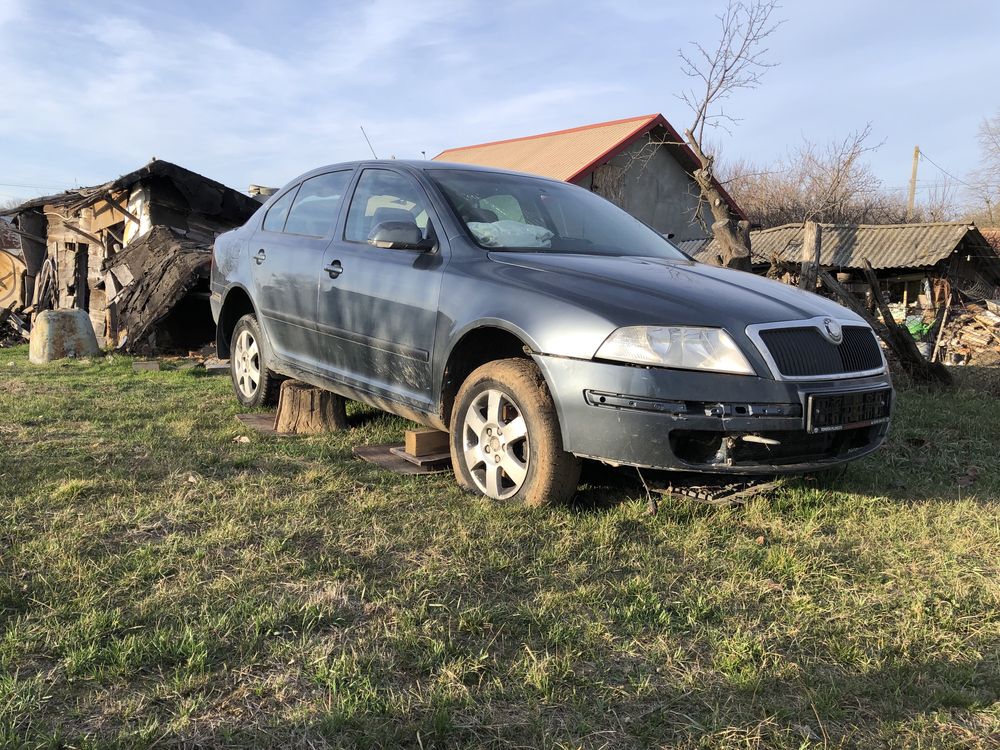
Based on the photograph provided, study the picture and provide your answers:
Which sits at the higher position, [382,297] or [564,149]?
[564,149]

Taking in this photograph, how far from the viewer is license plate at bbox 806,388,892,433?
10.1 ft

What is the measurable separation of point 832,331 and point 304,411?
336 centimetres

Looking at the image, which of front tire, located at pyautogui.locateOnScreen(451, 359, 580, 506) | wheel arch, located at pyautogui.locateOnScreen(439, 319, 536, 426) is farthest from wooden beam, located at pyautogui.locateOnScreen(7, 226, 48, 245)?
front tire, located at pyautogui.locateOnScreen(451, 359, 580, 506)

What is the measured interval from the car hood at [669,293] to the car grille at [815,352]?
0.28ft

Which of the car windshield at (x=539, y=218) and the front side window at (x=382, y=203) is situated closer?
the car windshield at (x=539, y=218)

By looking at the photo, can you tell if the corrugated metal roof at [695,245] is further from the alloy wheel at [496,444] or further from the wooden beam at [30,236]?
the alloy wheel at [496,444]

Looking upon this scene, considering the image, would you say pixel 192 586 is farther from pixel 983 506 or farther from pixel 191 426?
pixel 983 506

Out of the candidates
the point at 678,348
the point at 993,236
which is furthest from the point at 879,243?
the point at 678,348

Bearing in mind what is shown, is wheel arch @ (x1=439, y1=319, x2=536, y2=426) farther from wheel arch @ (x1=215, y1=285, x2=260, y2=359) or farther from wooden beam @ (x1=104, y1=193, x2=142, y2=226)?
wooden beam @ (x1=104, y1=193, x2=142, y2=226)

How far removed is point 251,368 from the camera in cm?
577

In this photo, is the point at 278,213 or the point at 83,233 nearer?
the point at 278,213

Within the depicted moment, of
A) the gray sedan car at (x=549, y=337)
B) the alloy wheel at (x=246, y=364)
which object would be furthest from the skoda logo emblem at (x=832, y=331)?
the alloy wheel at (x=246, y=364)

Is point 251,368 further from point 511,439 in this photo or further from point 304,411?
point 511,439

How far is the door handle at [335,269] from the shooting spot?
443 cm
